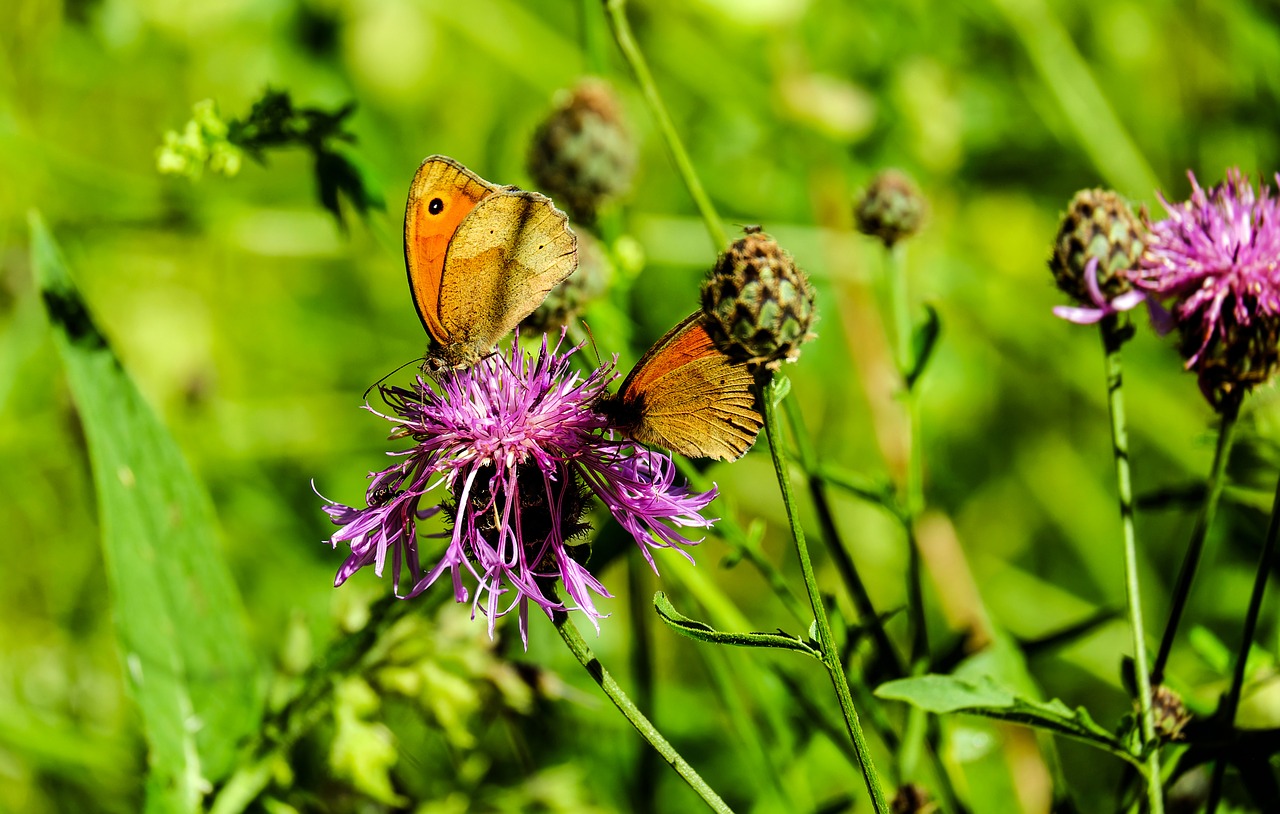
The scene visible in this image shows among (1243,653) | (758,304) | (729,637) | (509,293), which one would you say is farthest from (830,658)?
(509,293)

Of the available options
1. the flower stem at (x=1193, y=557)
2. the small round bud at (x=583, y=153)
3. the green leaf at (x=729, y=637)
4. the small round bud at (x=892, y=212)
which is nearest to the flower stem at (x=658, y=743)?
the green leaf at (x=729, y=637)

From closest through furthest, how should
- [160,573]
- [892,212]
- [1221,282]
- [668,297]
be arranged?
[1221,282], [160,573], [892,212], [668,297]

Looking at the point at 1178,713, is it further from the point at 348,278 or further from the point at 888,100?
the point at 348,278

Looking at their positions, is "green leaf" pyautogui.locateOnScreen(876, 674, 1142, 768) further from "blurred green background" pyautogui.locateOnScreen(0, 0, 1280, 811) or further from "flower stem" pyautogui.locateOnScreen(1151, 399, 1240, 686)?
"blurred green background" pyautogui.locateOnScreen(0, 0, 1280, 811)

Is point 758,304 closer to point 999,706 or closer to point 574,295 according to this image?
point 999,706

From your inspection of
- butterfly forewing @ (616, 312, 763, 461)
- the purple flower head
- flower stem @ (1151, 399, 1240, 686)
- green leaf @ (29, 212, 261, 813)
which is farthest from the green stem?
green leaf @ (29, 212, 261, 813)

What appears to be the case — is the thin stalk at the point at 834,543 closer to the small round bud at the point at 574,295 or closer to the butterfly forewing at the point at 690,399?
the butterfly forewing at the point at 690,399
